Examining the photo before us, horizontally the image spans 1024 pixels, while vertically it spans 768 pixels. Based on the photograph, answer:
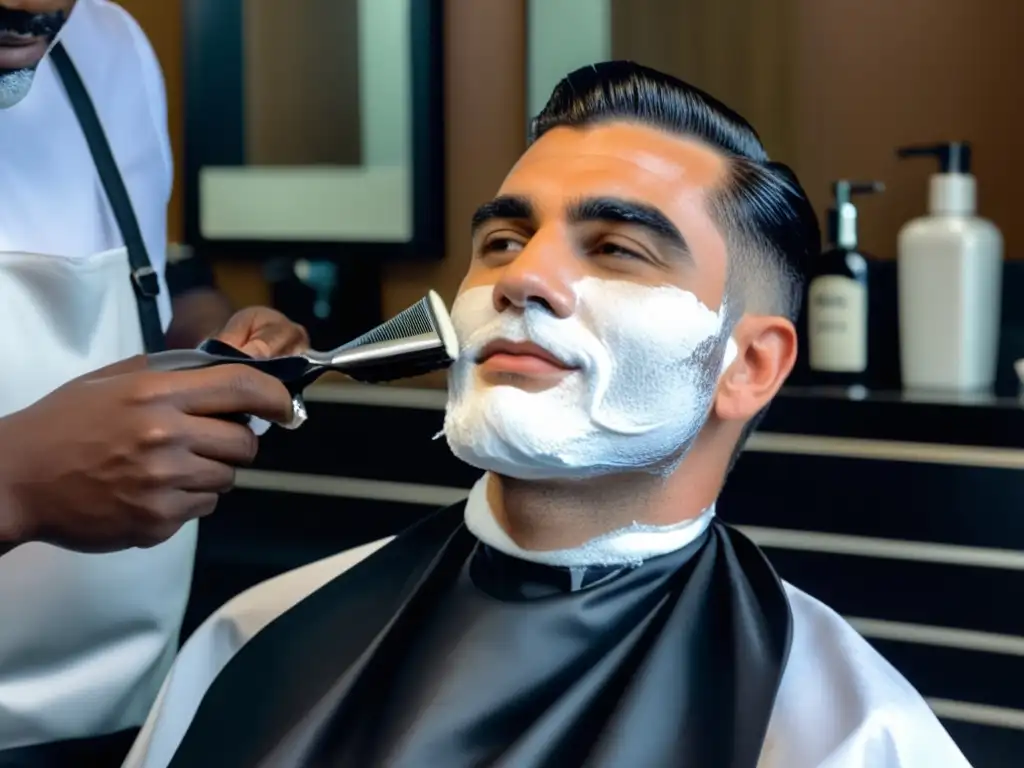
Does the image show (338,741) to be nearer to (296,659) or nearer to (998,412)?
(296,659)

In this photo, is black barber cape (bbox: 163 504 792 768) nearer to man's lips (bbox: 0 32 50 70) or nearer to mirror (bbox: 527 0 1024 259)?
man's lips (bbox: 0 32 50 70)

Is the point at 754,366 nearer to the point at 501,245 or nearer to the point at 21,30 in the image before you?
the point at 501,245

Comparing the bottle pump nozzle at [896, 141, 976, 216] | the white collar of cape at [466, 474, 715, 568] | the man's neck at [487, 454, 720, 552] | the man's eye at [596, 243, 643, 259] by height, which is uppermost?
the bottle pump nozzle at [896, 141, 976, 216]

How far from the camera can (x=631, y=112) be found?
1.28 m

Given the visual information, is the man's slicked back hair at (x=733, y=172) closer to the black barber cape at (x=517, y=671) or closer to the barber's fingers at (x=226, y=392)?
the black barber cape at (x=517, y=671)

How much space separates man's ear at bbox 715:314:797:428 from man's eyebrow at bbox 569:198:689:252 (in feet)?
0.42

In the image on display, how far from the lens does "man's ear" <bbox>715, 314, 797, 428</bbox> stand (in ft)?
4.11

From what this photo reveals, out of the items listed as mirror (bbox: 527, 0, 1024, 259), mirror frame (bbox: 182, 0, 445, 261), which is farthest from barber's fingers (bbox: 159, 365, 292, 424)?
mirror frame (bbox: 182, 0, 445, 261)

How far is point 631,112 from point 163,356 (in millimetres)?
558

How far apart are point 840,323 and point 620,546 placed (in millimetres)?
803

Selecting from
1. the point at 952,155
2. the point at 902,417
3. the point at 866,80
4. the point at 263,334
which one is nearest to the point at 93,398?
the point at 263,334

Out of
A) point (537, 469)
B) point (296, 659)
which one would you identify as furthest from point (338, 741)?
point (537, 469)

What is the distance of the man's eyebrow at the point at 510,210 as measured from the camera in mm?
1245

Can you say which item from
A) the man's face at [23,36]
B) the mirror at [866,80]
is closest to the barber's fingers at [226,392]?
the man's face at [23,36]
